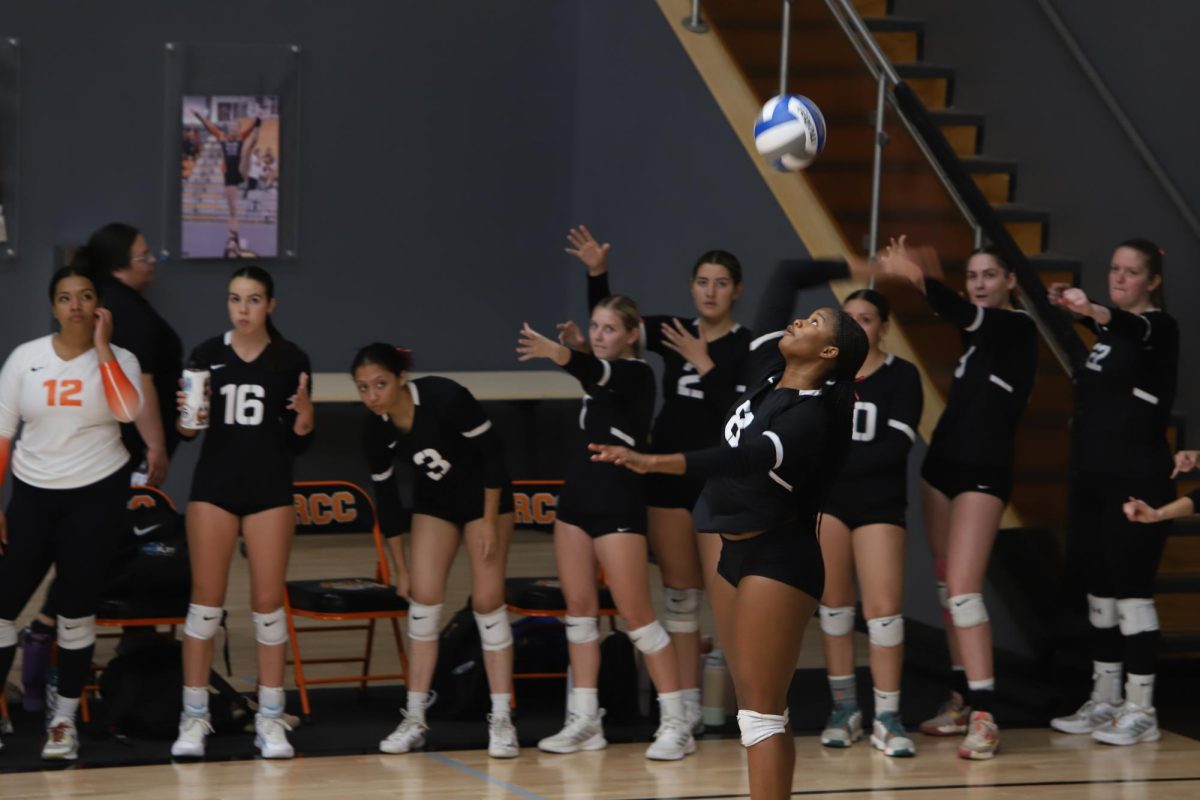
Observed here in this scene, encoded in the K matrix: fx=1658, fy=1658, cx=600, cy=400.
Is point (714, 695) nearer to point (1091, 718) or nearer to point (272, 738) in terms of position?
point (1091, 718)

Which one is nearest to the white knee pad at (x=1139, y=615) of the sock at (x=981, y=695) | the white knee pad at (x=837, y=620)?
the sock at (x=981, y=695)

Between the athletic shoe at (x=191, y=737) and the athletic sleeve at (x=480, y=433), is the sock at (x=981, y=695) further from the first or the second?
the athletic shoe at (x=191, y=737)

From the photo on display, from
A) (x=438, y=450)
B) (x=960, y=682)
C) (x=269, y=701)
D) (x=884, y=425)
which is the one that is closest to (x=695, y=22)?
(x=884, y=425)

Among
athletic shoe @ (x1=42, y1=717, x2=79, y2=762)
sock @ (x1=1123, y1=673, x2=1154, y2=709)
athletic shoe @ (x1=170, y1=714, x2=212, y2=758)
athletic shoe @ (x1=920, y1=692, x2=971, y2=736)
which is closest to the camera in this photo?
athletic shoe @ (x1=42, y1=717, x2=79, y2=762)

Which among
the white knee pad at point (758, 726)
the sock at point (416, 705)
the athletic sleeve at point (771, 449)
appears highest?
the athletic sleeve at point (771, 449)

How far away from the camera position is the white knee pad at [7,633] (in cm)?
536

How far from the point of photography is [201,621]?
5.46m

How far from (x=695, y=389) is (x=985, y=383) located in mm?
1097

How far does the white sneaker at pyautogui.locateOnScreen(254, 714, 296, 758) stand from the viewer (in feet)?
18.0

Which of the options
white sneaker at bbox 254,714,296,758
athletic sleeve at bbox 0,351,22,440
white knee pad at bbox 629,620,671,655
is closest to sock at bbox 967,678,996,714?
white knee pad at bbox 629,620,671,655

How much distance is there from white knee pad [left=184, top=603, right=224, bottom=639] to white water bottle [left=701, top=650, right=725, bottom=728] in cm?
184

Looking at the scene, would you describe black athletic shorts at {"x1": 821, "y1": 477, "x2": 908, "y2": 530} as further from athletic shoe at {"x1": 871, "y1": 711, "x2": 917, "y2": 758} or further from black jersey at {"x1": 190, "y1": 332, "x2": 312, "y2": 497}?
black jersey at {"x1": 190, "y1": 332, "x2": 312, "y2": 497}

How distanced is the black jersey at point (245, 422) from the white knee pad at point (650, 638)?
4.21 feet

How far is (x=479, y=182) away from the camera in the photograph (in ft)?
35.3
